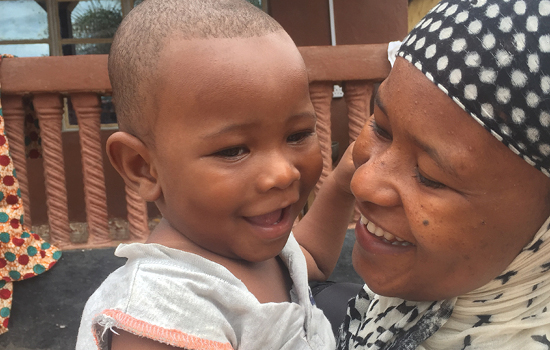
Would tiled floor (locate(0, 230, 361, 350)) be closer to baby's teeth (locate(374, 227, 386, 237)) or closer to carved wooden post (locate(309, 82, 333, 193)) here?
carved wooden post (locate(309, 82, 333, 193))

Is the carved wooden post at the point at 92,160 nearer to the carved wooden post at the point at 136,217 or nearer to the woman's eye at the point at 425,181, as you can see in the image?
the carved wooden post at the point at 136,217

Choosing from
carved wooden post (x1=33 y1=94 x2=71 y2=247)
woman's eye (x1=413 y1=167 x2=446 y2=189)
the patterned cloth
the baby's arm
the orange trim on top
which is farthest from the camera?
carved wooden post (x1=33 y1=94 x2=71 y2=247)

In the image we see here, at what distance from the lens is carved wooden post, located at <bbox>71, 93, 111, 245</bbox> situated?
2736mm

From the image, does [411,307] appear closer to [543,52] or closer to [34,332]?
[543,52]

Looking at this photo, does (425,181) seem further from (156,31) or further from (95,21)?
(95,21)

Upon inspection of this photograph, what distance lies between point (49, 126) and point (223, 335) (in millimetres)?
2138

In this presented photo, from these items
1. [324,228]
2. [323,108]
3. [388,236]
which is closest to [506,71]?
[388,236]

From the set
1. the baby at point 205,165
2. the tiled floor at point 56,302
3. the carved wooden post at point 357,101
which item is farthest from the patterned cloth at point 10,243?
the carved wooden post at point 357,101

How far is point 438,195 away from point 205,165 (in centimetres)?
58

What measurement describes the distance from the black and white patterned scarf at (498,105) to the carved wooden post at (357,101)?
1.97 metres

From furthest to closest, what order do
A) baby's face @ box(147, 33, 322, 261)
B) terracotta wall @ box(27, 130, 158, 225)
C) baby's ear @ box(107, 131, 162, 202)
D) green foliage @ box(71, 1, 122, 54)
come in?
green foliage @ box(71, 1, 122, 54), terracotta wall @ box(27, 130, 158, 225), baby's ear @ box(107, 131, 162, 202), baby's face @ box(147, 33, 322, 261)

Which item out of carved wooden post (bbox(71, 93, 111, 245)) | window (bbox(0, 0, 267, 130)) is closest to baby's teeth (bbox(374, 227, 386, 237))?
carved wooden post (bbox(71, 93, 111, 245))

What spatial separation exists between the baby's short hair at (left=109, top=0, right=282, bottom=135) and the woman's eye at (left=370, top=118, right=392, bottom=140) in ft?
1.32

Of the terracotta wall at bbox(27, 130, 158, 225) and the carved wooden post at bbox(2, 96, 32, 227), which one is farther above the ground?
the carved wooden post at bbox(2, 96, 32, 227)
